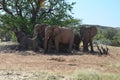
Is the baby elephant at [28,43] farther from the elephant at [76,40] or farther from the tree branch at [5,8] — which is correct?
the tree branch at [5,8]

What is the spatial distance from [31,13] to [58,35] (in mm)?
6839

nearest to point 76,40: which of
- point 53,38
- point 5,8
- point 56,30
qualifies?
point 53,38

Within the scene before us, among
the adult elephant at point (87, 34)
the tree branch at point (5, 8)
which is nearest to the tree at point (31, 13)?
the tree branch at point (5, 8)

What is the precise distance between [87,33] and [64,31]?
8.48ft

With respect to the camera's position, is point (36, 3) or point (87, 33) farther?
point (36, 3)

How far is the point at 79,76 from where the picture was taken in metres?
11.6

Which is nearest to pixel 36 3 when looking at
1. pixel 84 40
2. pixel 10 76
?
pixel 84 40

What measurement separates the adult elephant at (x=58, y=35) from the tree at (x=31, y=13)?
5192 millimetres

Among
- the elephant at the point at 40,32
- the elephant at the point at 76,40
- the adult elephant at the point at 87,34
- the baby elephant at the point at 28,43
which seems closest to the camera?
the baby elephant at the point at 28,43

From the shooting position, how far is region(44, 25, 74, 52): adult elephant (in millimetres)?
22719

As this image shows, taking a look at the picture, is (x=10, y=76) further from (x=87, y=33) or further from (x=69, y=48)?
(x=87, y=33)

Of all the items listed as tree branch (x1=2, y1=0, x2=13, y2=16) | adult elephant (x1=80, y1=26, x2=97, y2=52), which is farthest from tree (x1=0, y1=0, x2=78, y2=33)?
adult elephant (x1=80, y1=26, x2=97, y2=52)

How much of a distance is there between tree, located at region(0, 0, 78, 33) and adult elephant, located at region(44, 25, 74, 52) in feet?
17.0

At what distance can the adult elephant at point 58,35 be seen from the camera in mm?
22719
